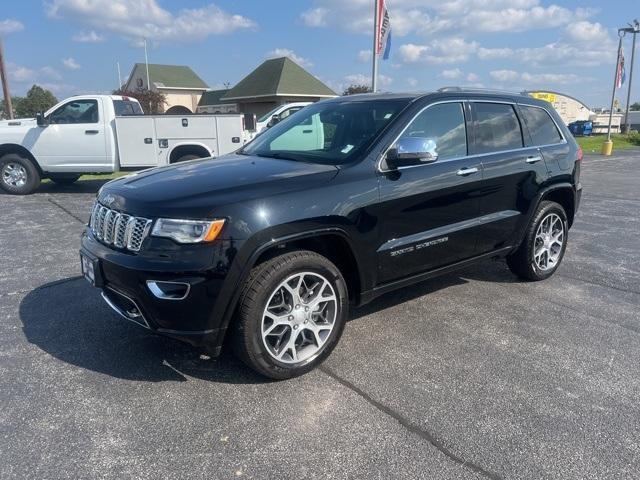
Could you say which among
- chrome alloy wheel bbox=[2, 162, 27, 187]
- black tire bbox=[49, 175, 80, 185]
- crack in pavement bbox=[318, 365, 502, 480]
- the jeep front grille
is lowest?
crack in pavement bbox=[318, 365, 502, 480]

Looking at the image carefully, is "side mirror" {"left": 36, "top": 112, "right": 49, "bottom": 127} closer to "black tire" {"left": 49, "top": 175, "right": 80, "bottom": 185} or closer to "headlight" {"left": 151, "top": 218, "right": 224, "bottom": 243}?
"black tire" {"left": 49, "top": 175, "right": 80, "bottom": 185}

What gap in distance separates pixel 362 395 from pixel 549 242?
313 centimetres

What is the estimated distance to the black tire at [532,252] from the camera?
5020 millimetres

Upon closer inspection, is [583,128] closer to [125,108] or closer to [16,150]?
[125,108]

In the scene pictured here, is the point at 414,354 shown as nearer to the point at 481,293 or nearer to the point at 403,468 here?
the point at 403,468

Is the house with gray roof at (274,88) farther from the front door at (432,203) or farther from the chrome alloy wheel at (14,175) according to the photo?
the front door at (432,203)

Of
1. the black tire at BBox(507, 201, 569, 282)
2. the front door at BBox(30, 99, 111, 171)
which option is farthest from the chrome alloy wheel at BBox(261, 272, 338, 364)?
the front door at BBox(30, 99, 111, 171)

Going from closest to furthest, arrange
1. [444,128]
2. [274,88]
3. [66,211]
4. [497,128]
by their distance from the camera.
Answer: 1. [444,128]
2. [497,128]
3. [66,211]
4. [274,88]

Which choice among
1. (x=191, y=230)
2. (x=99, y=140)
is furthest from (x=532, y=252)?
(x=99, y=140)

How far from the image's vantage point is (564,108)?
62.0 meters

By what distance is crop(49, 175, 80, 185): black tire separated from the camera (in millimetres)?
11570

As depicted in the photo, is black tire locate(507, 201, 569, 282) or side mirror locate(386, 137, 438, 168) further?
black tire locate(507, 201, 569, 282)

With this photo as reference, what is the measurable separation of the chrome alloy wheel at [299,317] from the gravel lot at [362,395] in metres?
0.22

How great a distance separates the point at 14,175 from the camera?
35.8 feet
